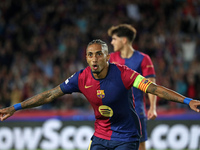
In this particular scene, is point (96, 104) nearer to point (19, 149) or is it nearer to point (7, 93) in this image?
point (19, 149)

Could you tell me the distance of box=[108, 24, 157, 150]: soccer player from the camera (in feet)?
20.8

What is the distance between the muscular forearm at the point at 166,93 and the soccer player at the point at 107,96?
13 cm

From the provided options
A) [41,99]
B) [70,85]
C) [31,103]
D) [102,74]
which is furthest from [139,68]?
[31,103]

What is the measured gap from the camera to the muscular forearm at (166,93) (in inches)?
171

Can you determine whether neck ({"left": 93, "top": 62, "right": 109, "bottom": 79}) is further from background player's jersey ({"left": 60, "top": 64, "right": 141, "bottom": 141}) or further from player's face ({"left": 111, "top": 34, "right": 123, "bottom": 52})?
player's face ({"left": 111, "top": 34, "right": 123, "bottom": 52})

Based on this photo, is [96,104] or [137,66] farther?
[137,66]

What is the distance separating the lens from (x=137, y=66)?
20.8 ft

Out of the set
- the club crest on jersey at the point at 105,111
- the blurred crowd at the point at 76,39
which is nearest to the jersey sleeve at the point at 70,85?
the club crest on jersey at the point at 105,111

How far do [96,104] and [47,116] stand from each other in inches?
211

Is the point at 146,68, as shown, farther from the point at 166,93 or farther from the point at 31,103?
the point at 31,103

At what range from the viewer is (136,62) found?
6359 millimetres

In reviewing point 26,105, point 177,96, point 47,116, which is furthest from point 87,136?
point 177,96

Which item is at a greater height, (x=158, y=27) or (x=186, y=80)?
(x=158, y=27)

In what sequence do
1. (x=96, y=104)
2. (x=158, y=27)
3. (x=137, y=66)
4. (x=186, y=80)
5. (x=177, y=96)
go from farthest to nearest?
1. (x=158, y=27)
2. (x=186, y=80)
3. (x=137, y=66)
4. (x=96, y=104)
5. (x=177, y=96)
